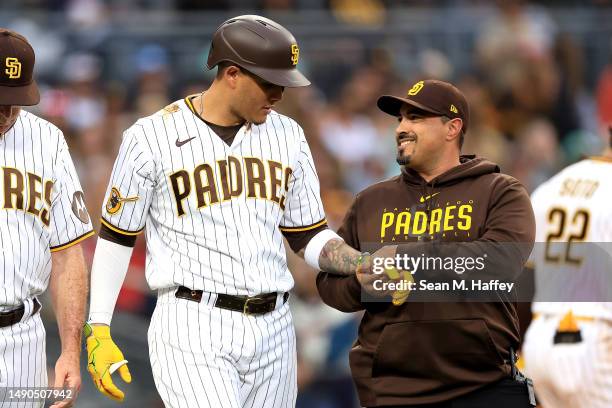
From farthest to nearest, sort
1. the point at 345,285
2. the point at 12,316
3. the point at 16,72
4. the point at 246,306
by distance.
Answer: the point at 345,285
the point at 246,306
the point at 16,72
the point at 12,316

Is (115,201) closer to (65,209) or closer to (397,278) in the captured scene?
(65,209)

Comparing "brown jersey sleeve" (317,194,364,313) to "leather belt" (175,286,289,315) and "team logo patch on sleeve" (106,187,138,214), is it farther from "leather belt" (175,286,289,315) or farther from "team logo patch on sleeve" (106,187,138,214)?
"team logo patch on sleeve" (106,187,138,214)

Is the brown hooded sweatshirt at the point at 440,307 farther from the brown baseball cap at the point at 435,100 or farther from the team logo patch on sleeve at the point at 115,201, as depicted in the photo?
the team logo patch on sleeve at the point at 115,201

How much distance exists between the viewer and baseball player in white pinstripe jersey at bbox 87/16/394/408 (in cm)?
547

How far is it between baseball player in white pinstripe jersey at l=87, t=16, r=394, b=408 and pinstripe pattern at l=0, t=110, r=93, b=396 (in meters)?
0.20

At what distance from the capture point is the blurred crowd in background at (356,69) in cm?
1188

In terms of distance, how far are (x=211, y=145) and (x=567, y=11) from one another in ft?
30.8

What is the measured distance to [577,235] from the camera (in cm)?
686

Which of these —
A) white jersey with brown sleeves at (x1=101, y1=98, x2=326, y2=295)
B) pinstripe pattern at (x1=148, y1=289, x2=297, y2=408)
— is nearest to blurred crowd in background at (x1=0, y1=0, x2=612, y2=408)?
white jersey with brown sleeves at (x1=101, y1=98, x2=326, y2=295)

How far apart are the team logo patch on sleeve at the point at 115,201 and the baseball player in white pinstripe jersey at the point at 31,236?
0.55ft

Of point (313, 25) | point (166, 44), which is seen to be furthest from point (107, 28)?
point (313, 25)

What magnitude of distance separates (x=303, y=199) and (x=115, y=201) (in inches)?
34.9

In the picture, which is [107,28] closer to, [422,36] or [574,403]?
[422,36]
